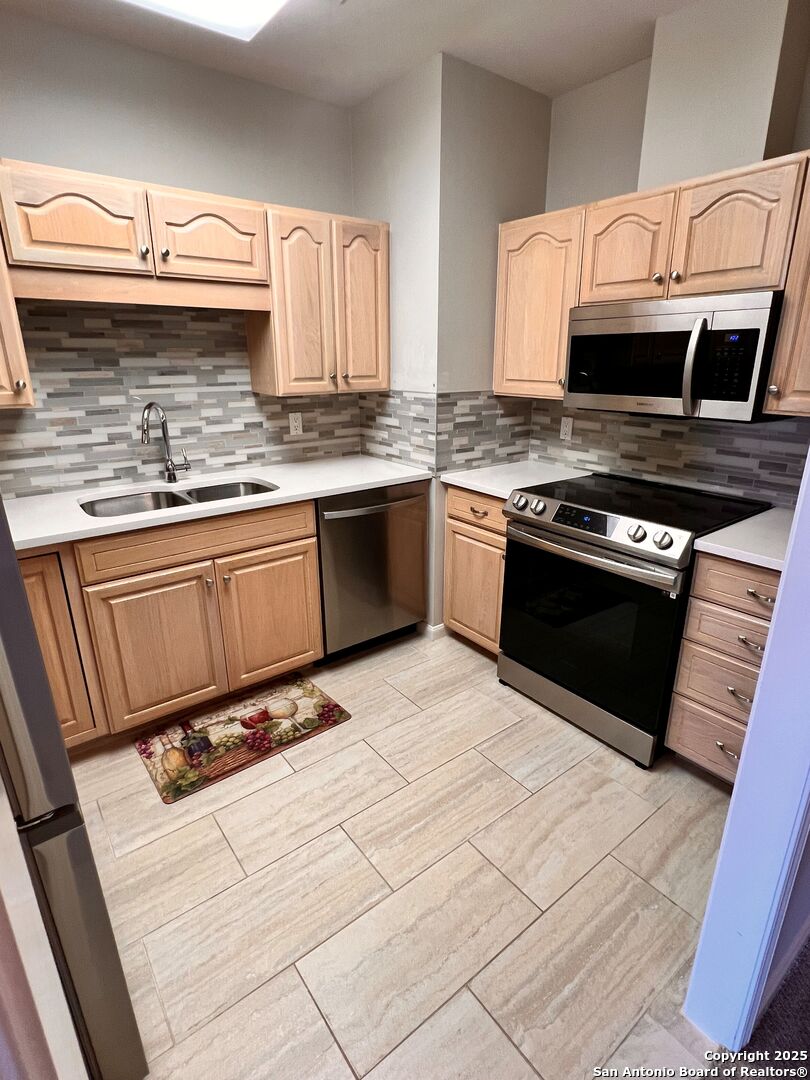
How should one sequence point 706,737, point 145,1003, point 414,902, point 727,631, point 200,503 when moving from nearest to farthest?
point 145,1003 → point 414,902 → point 727,631 → point 706,737 → point 200,503

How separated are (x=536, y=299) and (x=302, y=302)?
1045 mm

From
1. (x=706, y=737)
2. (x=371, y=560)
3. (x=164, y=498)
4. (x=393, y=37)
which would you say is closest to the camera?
(x=706, y=737)

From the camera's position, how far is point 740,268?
184 centimetres

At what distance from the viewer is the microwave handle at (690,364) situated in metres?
1.87

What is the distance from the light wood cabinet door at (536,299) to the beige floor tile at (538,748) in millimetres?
1435

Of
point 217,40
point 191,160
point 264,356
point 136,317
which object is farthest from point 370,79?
point 136,317

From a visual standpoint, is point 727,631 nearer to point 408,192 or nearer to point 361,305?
point 361,305

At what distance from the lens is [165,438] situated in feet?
→ 8.16

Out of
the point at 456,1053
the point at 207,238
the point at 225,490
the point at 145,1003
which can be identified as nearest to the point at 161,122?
the point at 207,238

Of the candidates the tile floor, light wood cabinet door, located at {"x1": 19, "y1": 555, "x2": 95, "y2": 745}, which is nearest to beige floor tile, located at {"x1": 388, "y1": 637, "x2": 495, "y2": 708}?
the tile floor

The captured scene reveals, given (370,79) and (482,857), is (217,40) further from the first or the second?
(482,857)

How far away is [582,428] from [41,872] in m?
2.63

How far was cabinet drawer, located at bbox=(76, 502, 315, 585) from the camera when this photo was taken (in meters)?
1.96

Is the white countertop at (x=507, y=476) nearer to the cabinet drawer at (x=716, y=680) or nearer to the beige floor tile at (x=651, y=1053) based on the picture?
the cabinet drawer at (x=716, y=680)
